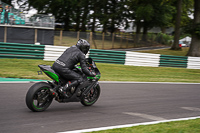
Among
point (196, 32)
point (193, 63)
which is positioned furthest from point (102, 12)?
point (193, 63)

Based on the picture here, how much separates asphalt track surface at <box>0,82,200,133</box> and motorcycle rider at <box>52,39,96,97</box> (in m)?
0.72

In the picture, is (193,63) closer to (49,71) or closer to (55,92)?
(55,92)

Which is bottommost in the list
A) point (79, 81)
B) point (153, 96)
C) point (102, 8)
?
point (153, 96)

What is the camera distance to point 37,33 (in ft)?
98.1

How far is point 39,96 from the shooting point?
6.02 metres

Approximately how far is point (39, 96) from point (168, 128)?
272 centimetres

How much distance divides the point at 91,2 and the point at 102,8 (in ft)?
8.11

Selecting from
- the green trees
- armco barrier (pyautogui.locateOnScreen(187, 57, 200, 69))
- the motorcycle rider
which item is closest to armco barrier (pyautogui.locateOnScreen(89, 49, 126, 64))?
armco barrier (pyautogui.locateOnScreen(187, 57, 200, 69))

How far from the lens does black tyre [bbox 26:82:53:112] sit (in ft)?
19.2

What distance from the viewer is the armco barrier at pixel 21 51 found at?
1692 centimetres

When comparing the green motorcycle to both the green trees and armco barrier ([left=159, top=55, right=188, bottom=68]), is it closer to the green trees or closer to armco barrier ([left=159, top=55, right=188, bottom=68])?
armco barrier ([left=159, top=55, right=188, bottom=68])

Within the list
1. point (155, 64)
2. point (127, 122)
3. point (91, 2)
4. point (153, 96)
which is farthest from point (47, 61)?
point (91, 2)

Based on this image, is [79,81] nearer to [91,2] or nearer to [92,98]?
[92,98]

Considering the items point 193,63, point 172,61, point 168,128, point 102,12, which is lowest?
point 168,128
